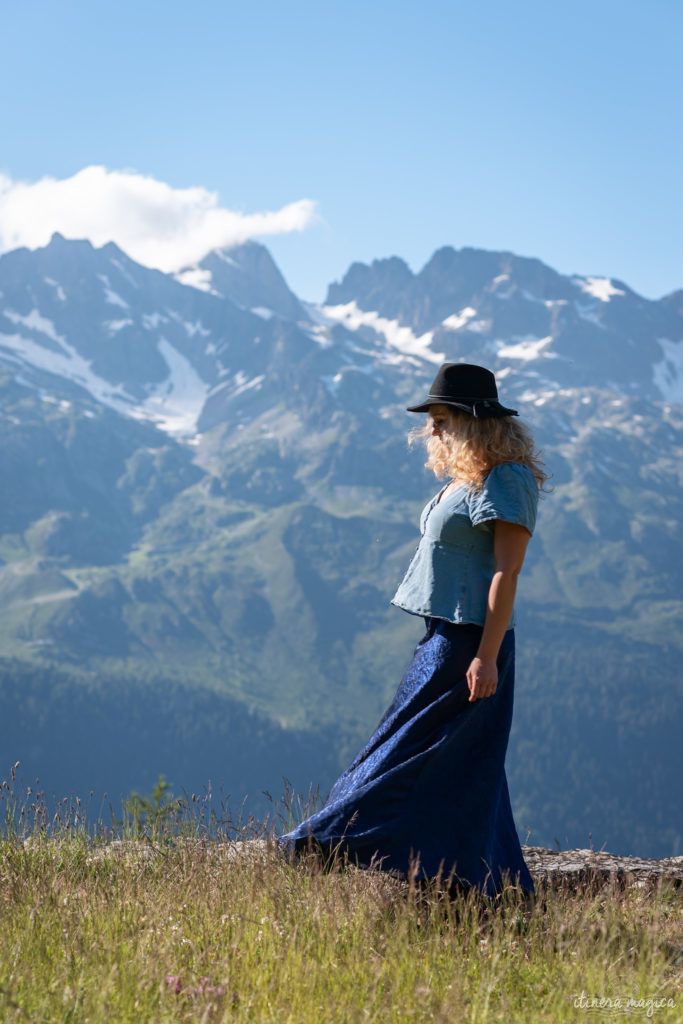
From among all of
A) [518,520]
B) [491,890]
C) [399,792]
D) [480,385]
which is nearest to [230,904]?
[399,792]

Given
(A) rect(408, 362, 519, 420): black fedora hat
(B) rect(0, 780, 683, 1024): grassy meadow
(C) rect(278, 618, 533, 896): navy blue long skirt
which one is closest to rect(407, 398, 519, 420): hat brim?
(A) rect(408, 362, 519, 420): black fedora hat

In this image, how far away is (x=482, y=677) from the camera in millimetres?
5277

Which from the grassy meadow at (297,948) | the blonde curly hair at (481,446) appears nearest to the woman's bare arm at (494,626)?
the blonde curly hair at (481,446)

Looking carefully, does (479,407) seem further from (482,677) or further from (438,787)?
(438,787)

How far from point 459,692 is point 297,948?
5.93ft

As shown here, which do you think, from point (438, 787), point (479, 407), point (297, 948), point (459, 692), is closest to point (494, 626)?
point (459, 692)

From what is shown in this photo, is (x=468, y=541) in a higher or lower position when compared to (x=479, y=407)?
lower

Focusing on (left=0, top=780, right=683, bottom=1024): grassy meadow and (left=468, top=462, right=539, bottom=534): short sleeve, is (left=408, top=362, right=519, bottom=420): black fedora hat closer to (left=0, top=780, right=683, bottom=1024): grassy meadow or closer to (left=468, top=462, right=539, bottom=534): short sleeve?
(left=468, top=462, right=539, bottom=534): short sleeve

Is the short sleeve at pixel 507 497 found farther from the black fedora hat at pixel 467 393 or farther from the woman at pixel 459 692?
the black fedora hat at pixel 467 393

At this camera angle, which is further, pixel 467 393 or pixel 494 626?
pixel 467 393

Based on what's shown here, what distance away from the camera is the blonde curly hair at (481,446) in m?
5.59

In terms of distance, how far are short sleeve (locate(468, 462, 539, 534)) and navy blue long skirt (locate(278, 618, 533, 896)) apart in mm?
693

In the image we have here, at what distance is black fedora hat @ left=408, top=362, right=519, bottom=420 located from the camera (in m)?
5.60

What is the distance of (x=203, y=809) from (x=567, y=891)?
240 centimetres
